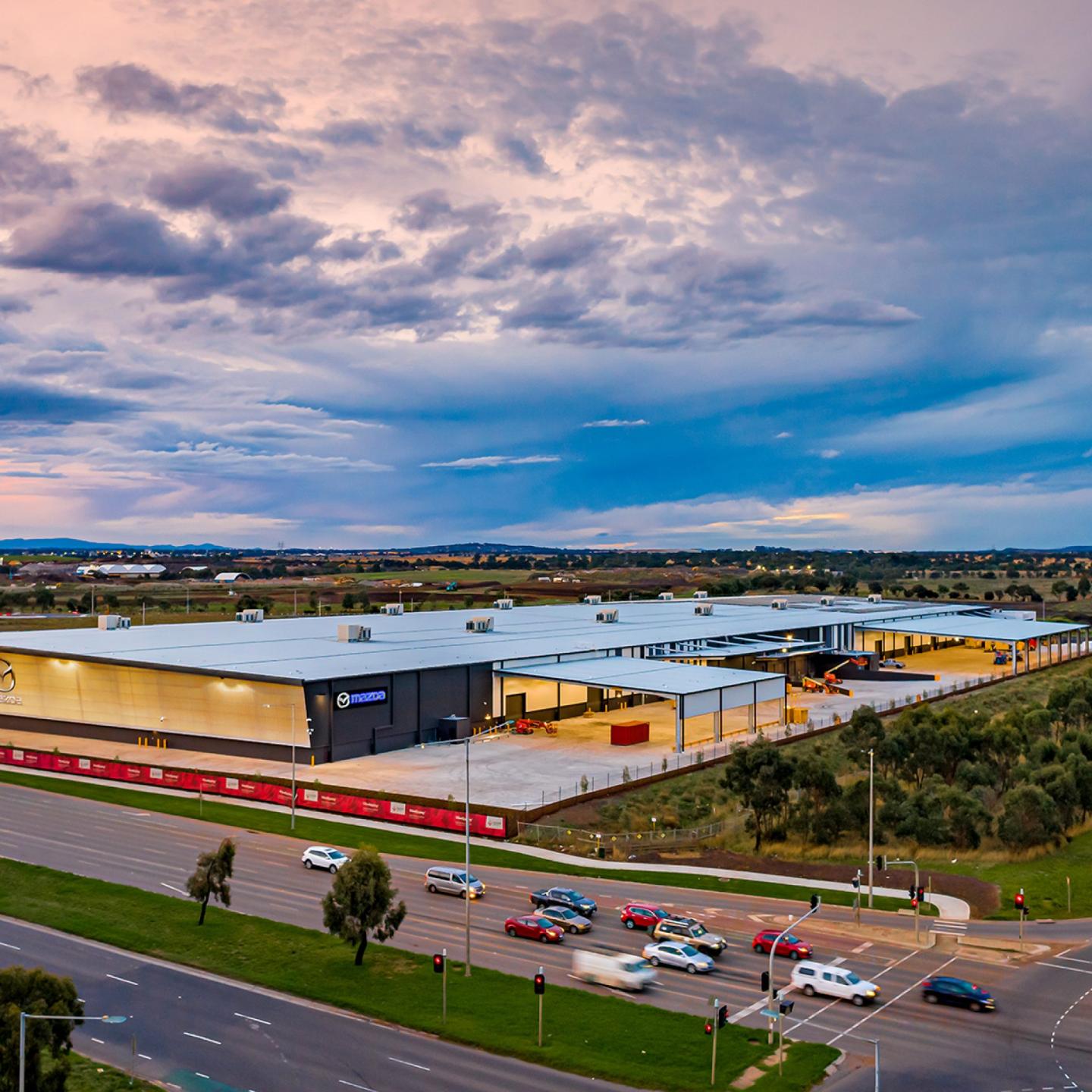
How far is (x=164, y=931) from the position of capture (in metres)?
48.0

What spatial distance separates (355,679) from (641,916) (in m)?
45.2

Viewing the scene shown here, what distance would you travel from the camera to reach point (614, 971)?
4175 cm

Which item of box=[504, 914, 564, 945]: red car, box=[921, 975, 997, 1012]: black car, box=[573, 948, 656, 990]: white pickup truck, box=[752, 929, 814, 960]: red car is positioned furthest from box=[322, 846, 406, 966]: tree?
box=[921, 975, 997, 1012]: black car

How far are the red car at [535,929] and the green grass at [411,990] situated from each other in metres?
4.32

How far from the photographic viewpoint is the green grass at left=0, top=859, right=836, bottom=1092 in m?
34.9

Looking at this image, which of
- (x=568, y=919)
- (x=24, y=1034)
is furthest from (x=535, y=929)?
(x=24, y=1034)

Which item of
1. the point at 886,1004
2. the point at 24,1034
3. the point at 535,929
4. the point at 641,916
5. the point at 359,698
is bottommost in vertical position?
the point at 886,1004

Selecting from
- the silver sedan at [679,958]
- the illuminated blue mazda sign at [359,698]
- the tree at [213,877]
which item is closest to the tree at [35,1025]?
the tree at [213,877]

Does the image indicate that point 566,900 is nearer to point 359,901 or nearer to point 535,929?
point 535,929

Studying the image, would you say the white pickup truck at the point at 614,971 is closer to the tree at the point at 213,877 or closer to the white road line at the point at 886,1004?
the white road line at the point at 886,1004

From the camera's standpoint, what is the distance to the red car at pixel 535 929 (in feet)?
154

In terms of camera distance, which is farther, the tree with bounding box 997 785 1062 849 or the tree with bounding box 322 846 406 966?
the tree with bounding box 997 785 1062 849

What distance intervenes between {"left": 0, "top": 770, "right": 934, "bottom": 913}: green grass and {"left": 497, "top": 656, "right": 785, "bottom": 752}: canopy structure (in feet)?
99.7

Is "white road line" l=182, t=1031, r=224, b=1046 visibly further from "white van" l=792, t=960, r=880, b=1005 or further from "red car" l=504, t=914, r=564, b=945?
"white van" l=792, t=960, r=880, b=1005
